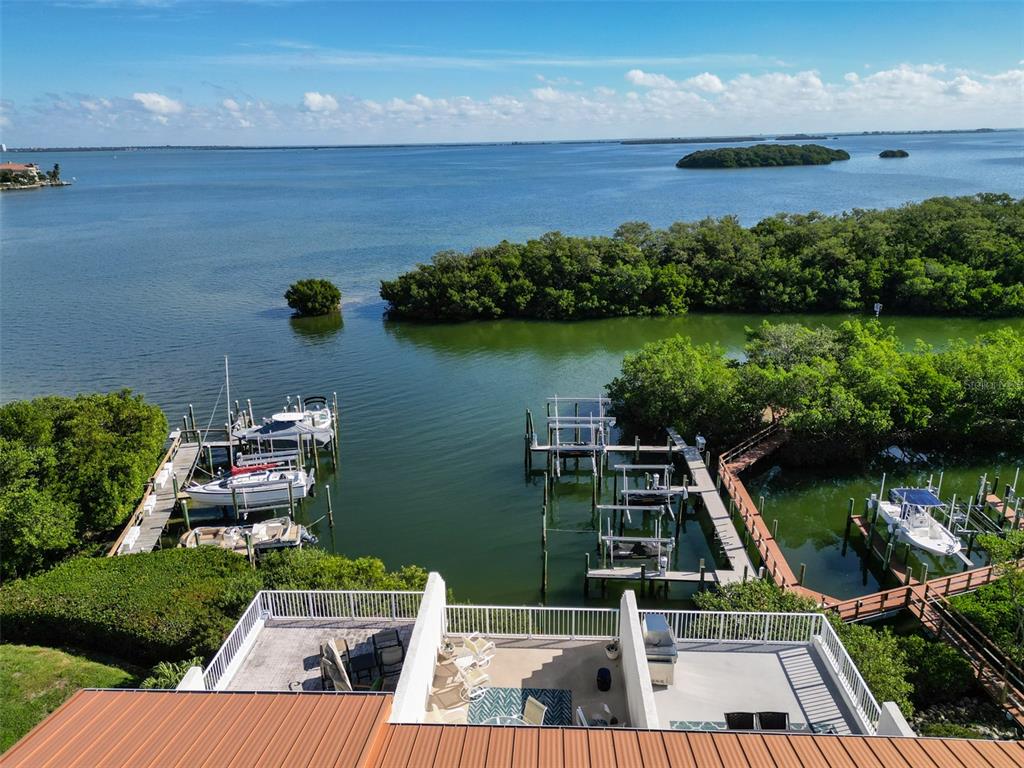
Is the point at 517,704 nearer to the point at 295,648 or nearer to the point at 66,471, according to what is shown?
the point at 295,648

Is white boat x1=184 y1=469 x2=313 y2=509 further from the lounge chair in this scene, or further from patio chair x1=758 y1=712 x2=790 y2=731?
patio chair x1=758 y1=712 x2=790 y2=731

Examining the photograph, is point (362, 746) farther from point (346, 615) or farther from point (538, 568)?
point (538, 568)

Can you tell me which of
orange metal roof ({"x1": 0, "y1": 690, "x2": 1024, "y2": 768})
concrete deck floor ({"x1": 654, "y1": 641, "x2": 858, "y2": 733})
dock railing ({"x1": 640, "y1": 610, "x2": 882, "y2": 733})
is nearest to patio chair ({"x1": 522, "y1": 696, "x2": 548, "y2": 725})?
concrete deck floor ({"x1": 654, "y1": 641, "x2": 858, "y2": 733})

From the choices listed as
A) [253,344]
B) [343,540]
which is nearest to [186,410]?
[253,344]

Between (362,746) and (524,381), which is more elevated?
(362,746)

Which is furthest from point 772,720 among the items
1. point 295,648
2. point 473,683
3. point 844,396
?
point 844,396

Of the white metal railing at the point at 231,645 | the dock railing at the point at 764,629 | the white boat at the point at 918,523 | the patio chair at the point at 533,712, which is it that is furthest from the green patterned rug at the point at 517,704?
the white boat at the point at 918,523
